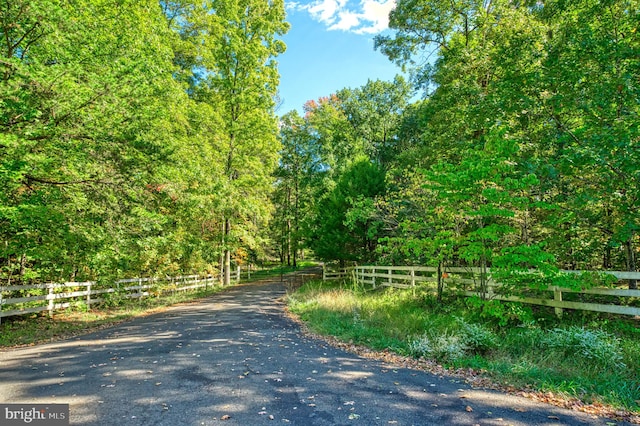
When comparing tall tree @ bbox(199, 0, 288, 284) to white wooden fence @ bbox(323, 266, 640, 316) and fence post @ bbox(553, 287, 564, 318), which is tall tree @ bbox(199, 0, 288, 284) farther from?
fence post @ bbox(553, 287, 564, 318)

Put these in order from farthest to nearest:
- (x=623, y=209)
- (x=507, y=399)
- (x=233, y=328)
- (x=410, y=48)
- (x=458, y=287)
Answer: (x=410, y=48) < (x=458, y=287) < (x=233, y=328) < (x=623, y=209) < (x=507, y=399)

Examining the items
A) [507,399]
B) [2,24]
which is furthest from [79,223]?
[507,399]

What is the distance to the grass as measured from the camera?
14.9 feet

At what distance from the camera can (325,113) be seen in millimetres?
32031

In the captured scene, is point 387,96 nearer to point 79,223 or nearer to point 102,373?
point 79,223

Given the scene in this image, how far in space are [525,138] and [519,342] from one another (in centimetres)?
567

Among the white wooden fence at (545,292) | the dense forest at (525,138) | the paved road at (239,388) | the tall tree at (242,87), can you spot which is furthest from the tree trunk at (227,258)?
the paved road at (239,388)

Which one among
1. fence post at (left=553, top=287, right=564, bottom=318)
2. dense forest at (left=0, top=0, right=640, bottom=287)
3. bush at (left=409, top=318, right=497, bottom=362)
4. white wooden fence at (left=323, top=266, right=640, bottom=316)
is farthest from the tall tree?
fence post at (left=553, top=287, right=564, bottom=318)

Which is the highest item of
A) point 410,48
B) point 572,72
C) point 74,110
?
point 410,48

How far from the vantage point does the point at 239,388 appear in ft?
14.1

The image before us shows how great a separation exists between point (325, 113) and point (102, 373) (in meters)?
29.8

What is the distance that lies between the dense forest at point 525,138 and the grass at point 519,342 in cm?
108

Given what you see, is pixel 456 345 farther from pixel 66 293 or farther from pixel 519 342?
pixel 66 293

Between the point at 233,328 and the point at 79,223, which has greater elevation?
the point at 79,223
